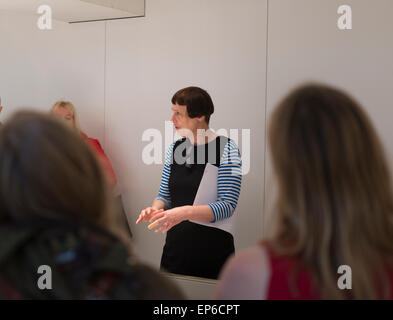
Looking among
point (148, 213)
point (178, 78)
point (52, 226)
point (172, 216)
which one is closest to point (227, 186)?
point (172, 216)

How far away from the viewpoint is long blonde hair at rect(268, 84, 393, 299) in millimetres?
907

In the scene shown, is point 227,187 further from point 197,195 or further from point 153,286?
point 153,286

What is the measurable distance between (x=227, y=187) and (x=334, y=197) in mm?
1525

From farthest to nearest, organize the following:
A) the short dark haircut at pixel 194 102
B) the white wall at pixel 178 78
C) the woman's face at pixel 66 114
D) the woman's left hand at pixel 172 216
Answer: the woman's face at pixel 66 114
the white wall at pixel 178 78
the short dark haircut at pixel 194 102
the woman's left hand at pixel 172 216

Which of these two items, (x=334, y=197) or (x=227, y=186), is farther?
(x=227, y=186)

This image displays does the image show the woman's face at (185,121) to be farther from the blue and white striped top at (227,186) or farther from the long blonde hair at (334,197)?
the long blonde hair at (334,197)

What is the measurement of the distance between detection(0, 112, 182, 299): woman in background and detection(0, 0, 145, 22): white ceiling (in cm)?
261

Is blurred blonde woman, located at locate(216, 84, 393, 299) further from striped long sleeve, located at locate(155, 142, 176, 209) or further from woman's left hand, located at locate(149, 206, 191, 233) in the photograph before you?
striped long sleeve, located at locate(155, 142, 176, 209)

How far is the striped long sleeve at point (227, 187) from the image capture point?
2.43 metres

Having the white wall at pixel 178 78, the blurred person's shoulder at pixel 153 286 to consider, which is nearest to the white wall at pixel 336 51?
the white wall at pixel 178 78

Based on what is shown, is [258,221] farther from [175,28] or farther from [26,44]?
[26,44]

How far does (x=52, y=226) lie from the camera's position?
0.84 meters

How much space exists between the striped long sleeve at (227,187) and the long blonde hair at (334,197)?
147cm
